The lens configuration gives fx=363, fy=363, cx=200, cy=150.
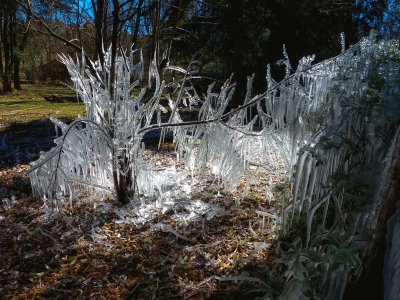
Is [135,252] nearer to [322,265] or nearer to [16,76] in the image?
[322,265]

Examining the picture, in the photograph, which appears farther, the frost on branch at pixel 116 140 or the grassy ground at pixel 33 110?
the grassy ground at pixel 33 110

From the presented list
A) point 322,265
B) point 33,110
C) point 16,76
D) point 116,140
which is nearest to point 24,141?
point 116,140

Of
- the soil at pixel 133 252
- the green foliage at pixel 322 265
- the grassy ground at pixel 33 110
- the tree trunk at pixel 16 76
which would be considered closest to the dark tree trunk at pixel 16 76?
the tree trunk at pixel 16 76

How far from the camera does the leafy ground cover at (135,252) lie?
76.7 inches

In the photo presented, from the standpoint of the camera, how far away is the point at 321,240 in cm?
128

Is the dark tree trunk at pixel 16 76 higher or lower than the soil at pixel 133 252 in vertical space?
higher

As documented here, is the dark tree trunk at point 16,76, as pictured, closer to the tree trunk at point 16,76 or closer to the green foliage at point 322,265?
the tree trunk at point 16,76

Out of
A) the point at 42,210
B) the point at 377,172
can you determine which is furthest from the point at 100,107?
the point at 377,172

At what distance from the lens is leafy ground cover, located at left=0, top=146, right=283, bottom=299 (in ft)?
6.40

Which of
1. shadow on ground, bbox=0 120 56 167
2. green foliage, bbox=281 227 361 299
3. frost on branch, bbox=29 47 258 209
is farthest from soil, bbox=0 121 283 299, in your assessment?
shadow on ground, bbox=0 120 56 167

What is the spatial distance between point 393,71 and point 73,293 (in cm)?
198

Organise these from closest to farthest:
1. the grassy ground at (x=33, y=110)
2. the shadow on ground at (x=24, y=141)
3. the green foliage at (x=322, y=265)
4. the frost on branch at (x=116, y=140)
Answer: the green foliage at (x=322, y=265) → the frost on branch at (x=116, y=140) → the shadow on ground at (x=24, y=141) → the grassy ground at (x=33, y=110)

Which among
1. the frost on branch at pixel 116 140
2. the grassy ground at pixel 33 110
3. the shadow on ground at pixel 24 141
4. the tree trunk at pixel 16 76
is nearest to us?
the frost on branch at pixel 116 140

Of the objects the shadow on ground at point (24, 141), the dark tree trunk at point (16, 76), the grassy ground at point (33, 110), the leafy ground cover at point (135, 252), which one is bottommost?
the leafy ground cover at point (135, 252)
